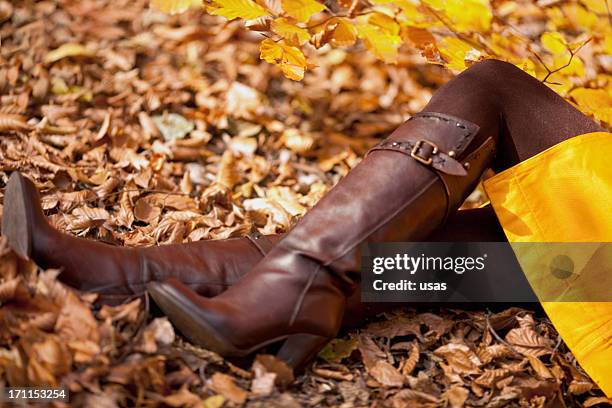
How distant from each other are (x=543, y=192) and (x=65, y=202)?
1.35 meters

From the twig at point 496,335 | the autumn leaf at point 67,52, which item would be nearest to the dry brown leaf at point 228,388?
the twig at point 496,335

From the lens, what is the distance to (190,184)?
94.0 inches

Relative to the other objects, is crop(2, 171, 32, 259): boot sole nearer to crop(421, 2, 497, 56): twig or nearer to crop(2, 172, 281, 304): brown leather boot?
crop(2, 172, 281, 304): brown leather boot

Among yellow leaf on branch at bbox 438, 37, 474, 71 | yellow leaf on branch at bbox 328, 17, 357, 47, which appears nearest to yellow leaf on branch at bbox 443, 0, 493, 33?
yellow leaf on branch at bbox 438, 37, 474, 71

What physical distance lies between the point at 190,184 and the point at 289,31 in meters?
0.74

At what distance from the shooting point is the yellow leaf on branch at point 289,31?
6.16 feet

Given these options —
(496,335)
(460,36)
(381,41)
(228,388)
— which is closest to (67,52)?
(381,41)

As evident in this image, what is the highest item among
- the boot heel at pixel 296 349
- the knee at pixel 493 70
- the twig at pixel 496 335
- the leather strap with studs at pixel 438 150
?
the knee at pixel 493 70

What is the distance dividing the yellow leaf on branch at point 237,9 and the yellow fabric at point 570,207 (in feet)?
2.64

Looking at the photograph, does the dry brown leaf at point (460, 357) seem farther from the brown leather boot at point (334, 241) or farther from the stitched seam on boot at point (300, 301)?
the stitched seam on boot at point (300, 301)

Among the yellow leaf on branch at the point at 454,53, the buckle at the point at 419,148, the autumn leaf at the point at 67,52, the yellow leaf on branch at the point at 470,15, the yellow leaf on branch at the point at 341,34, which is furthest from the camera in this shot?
the autumn leaf at the point at 67,52

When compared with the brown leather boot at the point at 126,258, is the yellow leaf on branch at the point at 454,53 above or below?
above

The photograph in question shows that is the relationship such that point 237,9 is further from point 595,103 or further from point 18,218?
point 595,103

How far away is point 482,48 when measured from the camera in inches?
94.2
